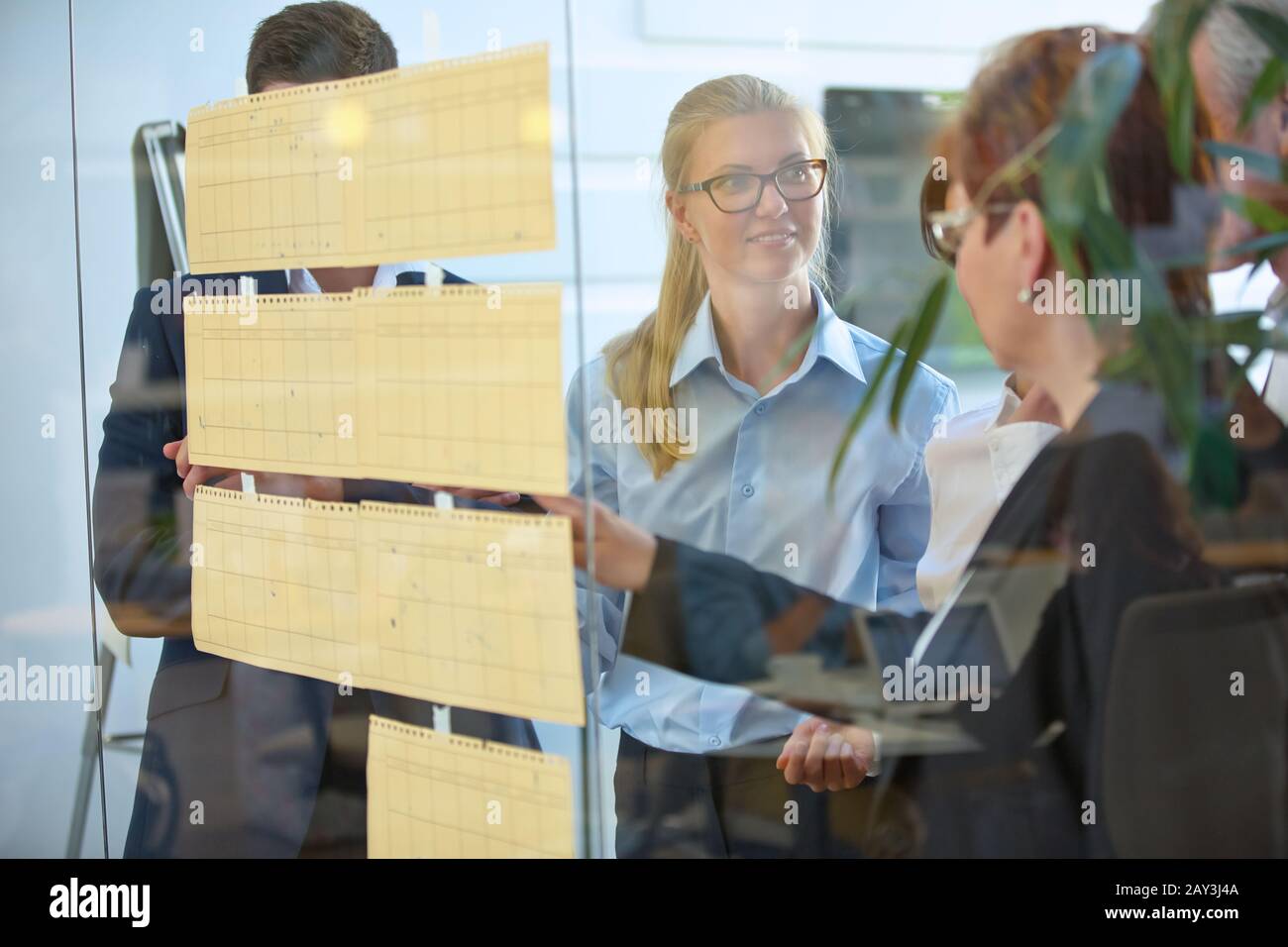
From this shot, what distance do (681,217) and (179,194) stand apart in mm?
732

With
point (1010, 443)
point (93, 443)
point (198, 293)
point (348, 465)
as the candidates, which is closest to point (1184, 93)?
point (1010, 443)

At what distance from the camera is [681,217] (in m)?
1.42

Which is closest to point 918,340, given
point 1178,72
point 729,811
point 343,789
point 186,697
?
point 1178,72

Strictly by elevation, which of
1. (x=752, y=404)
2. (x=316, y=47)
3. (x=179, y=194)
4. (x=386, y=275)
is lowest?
(x=752, y=404)

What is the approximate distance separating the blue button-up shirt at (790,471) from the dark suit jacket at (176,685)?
20.5 inches

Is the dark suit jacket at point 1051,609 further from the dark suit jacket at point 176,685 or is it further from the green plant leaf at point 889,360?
the dark suit jacket at point 176,685

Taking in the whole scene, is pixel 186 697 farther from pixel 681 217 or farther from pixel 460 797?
pixel 681 217

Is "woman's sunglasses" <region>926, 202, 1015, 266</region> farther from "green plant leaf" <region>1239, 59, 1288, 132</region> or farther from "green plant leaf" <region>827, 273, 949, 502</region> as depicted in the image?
"green plant leaf" <region>1239, 59, 1288, 132</region>

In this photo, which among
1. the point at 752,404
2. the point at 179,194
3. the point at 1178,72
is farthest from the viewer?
the point at 179,194

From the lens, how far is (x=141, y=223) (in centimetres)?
159

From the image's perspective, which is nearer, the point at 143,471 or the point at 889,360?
the point at 889,360

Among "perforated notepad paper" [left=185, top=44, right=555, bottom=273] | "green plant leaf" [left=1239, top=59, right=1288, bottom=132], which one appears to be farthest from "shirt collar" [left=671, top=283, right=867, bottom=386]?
"green plant leaf" [left=1239, top=59, right=1288, bottom=132]

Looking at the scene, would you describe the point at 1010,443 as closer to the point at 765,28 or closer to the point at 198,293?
the point at 765,28

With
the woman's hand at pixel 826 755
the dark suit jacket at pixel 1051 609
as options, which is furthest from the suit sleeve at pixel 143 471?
the woman's hand at pixel 826 755
